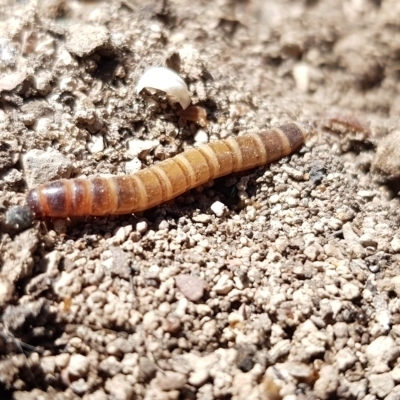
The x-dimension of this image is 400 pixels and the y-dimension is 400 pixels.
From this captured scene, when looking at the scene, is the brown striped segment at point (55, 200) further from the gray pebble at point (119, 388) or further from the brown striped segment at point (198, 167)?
the gray pebble at point (119, 388)

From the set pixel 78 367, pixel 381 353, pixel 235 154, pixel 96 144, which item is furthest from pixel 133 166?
pixel 381 353

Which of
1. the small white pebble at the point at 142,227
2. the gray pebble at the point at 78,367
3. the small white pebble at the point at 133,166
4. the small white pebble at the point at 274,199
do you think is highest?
the small white pebble at the point at 133,166

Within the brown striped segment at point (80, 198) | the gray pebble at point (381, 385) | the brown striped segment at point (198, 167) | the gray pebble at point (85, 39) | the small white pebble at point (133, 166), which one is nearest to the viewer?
the gray pebble at point (381, 385)

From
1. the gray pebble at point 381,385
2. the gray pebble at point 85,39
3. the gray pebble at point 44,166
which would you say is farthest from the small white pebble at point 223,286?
the gray pebble at point 85,39

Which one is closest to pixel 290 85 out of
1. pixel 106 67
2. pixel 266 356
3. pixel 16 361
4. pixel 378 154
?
pixel 378 154

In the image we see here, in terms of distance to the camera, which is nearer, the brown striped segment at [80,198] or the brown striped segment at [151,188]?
the brown striped segment at [80,198]

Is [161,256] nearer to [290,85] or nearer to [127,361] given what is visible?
[127,361]

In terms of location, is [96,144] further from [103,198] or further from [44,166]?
[103,198]

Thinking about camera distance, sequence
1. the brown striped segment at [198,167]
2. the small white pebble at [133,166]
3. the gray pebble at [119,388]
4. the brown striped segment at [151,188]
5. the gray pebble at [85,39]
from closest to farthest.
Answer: the gray pebble at [119,388]
the brown striped segment at [151,188]
the brown striped segment at [198,167]
the small white pebble at [133,166]
the gray pebble at [85,39]

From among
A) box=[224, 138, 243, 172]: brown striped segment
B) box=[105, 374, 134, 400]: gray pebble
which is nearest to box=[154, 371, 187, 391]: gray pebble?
box=[105, 374, 134, 400]: gray pebble
